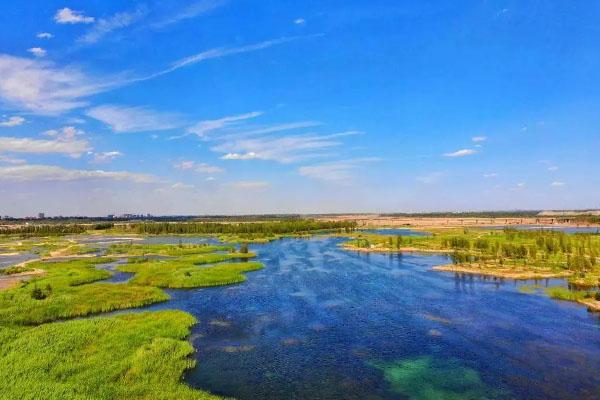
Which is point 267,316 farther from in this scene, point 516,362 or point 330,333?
point 516,362

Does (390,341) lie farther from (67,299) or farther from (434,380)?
(67,299)

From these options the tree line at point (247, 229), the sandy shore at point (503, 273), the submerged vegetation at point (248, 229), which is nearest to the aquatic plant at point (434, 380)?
the sandy shore at point (503, 273)

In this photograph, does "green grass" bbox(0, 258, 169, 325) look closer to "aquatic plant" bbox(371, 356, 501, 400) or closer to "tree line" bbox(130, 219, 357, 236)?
"aquatic plant" bbox(371, 356, 501, 400)

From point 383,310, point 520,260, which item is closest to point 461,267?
point 520,260

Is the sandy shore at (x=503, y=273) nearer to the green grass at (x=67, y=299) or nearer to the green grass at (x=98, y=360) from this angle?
the green grass at (x=67, y=299)

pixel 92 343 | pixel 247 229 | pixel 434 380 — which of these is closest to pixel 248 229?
pixel 247 229

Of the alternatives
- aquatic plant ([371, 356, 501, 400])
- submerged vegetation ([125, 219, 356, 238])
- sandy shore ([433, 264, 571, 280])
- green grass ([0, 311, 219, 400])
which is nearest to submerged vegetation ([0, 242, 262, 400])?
green grass ([0, 311, 219, 400])
